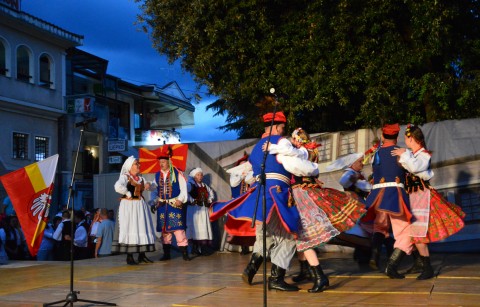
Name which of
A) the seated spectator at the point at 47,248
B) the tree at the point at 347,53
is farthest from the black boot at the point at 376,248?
the seated spectator at the point at 47,248

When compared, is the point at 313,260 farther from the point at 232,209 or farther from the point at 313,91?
the point at 313,91

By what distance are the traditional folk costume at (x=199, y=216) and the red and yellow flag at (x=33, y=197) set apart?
4.60 metres

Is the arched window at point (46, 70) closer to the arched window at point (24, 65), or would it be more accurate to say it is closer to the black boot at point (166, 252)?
the arched window at point (24, 65)

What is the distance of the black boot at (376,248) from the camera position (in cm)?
801

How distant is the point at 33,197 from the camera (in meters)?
6.80

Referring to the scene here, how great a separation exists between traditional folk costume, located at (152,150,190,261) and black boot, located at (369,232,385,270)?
141 inches

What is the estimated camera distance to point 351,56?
12.7 metres

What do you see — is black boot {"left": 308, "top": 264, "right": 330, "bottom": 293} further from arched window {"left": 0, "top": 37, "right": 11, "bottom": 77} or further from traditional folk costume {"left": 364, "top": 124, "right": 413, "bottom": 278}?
arched window {"left": 0, "top": 37, "right": 11, "bottom": 77}

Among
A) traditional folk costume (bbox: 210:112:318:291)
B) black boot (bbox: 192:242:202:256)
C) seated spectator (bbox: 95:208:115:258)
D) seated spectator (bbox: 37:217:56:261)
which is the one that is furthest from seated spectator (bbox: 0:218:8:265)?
traditional folk costume (bbox: 210:112:318:291)

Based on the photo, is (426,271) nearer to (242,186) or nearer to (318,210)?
(318,210)

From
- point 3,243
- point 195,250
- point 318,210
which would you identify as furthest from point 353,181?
point 3,243

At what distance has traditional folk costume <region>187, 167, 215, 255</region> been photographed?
11367 mm

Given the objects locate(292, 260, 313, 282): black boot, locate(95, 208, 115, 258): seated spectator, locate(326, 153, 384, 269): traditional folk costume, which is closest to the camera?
locate(292, 260, 313, 282): black boot

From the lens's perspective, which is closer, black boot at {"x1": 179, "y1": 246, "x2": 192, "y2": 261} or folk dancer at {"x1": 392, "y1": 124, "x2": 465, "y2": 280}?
folk dancer at {"x1": 392, "y1": 124, "x2": 465, "y2": 280}
